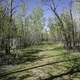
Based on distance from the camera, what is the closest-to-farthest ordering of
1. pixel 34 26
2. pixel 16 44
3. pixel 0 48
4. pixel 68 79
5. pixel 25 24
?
pixel 68 79
pixel 0 48
pixel 16 44
pixel 25 24
pixel 34 26

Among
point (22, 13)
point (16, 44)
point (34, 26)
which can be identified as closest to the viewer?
point (16, 44)

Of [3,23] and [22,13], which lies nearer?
[3,23]

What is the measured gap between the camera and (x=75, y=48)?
2528 centimetres

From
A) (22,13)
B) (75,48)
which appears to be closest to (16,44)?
(75,48)

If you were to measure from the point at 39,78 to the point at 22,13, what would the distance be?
118 feet

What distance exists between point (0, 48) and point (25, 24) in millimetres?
30170

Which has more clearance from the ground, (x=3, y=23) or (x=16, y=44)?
(x=3, y=23)

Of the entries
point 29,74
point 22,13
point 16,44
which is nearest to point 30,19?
point 22,13

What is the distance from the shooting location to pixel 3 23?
899 inches

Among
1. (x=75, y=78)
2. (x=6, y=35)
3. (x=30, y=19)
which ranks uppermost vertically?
(x=30, y=19)

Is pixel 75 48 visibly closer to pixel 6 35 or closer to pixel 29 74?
pixel 6 35

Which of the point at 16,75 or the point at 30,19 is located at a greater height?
the point at 30,19

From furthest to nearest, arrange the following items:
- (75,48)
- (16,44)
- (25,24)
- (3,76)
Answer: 1. (25,24)
2. (16,44)
3. (75,48)
4. (3,76)

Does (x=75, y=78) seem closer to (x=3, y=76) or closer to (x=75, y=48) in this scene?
(x=3, y=76)
